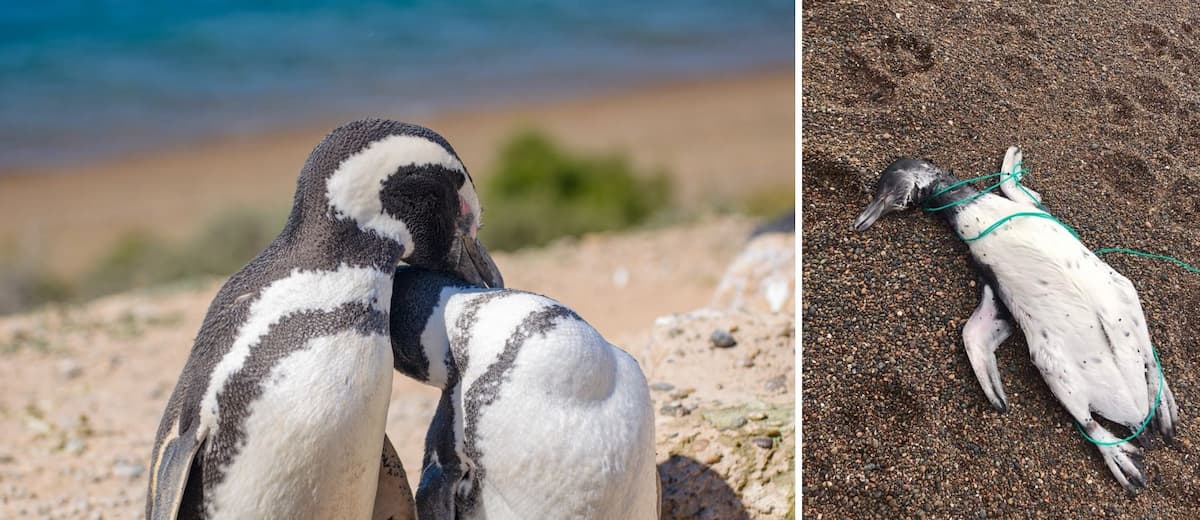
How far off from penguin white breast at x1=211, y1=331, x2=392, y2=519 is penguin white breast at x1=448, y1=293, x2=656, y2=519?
0.15 metres

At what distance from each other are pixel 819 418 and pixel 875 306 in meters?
0.22

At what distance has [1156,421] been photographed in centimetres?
204

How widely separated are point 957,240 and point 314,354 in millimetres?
1165

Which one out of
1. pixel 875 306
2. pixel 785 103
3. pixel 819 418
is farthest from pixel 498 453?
pixel 785 103

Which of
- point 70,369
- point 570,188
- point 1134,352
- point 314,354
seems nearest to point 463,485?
point 314,354

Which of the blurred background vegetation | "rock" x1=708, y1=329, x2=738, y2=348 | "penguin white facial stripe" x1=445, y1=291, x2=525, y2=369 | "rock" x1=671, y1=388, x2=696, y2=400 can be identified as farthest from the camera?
the blurred background vegetation

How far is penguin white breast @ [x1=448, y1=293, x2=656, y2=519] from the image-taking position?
149 centimetres

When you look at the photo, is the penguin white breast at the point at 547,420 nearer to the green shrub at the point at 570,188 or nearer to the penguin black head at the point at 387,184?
the penguin black head at the point at 387,184

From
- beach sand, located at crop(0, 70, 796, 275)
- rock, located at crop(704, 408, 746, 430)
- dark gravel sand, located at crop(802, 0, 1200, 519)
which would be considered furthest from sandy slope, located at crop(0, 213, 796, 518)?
beach sand, located at crop(0, 70, 796, 275)

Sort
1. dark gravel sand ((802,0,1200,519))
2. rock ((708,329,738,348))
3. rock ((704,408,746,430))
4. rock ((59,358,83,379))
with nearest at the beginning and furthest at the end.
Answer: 1. dark gravel sand ((802,0,1200,519))
2. rock ((704,408,746,430))
3. rock ((708,329,738,348))
4. rock ((59,358,83,379))

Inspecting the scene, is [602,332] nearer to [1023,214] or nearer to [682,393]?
[682,393]

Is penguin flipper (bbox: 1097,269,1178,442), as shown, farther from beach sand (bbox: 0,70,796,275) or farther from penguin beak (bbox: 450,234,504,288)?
beach sand (bbox: 0,70,796,275)

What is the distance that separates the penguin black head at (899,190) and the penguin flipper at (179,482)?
114 cm

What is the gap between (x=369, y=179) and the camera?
1520 millimetres
